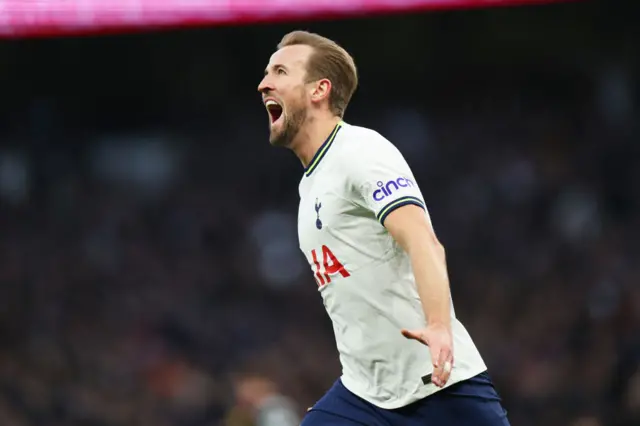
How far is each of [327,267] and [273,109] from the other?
0.65m

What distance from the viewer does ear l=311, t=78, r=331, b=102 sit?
390 cm

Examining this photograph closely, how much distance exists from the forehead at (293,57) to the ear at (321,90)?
8cm

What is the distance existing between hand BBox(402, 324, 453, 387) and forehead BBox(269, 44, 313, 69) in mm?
1241

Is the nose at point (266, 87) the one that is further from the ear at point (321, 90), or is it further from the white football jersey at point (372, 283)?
the white football jersey at point (372, 283)

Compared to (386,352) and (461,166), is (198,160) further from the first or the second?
(386,352)

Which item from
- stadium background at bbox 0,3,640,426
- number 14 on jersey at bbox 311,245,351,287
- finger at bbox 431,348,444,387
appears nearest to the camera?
finger at bbox 431,348,444,387

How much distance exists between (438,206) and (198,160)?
3263 mm

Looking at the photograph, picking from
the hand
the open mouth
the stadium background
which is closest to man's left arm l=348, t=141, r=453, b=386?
the hand

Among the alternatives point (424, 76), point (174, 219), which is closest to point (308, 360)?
point (174, 219)

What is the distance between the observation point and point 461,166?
1291 cm

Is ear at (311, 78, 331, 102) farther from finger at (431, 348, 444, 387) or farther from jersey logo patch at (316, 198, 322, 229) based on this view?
finger at (431, 348, 444, 387)

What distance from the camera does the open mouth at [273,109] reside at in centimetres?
393

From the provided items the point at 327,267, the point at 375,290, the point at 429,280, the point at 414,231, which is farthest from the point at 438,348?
the point at 327,267

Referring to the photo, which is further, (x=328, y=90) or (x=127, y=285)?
(x=127, y=285)
